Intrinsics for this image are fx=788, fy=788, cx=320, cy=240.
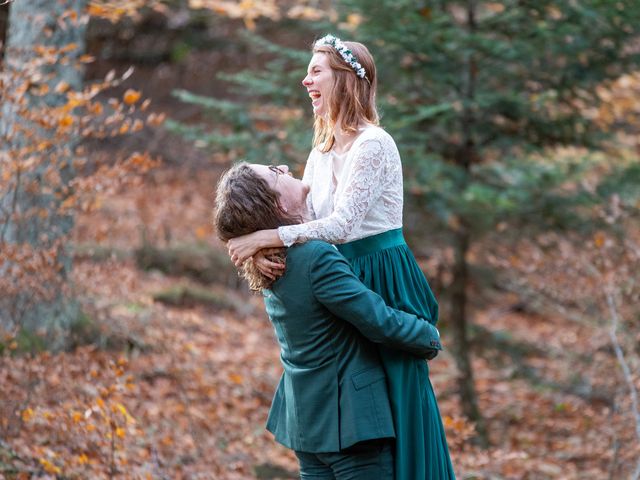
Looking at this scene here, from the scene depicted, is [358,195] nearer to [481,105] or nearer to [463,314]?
[481,105]

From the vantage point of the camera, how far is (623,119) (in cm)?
682

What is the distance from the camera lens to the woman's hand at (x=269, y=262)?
2.40m

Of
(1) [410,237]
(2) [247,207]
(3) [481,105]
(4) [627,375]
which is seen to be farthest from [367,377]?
(1) [410,237]

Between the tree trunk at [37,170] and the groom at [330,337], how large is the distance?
1.89 meters

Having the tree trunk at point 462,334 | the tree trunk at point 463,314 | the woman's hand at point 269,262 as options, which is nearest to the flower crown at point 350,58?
the woman's hand at point 269,262

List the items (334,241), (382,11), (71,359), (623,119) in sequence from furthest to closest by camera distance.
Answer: (623,119)
(382,11)
(71,359)
(334,241)

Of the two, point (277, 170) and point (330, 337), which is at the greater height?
point (277, 170)

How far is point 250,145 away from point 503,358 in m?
3.01

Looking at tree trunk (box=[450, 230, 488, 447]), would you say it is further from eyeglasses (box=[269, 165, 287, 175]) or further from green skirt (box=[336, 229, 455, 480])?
eyeglasses (box=[269, 165, 287, 175])

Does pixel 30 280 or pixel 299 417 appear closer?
pixel 299 417

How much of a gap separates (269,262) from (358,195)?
0.35m

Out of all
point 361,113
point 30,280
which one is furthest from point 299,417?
point 30,280

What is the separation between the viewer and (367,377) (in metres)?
2.46

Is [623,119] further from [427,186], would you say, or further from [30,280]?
[30,280]
